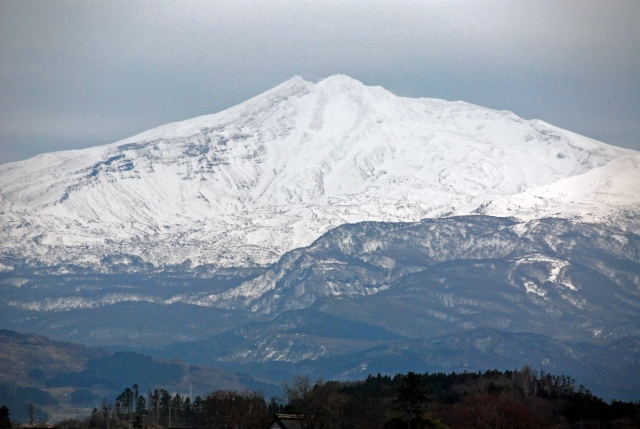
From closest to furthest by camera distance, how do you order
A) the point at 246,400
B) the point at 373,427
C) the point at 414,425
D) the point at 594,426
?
1. the point at 414,425
2. the point at 373,427
3. the point at 594,426
4. the point at 246,400

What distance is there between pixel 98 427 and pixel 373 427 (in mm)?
63560

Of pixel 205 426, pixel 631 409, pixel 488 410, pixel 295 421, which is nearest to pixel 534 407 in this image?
pixel 631 409

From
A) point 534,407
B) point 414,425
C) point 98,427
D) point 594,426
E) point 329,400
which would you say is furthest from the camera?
point 98,427

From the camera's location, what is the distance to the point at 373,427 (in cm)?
13588

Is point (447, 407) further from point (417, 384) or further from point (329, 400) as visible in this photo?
point (417, 384)

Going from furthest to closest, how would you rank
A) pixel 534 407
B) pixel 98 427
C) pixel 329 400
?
→ 1. pixel 98 427
2. pixel 534 407
3. pixel 329 400

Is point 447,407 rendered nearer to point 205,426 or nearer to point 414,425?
point 205,426

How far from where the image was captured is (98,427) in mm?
185250

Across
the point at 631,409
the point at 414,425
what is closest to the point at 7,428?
the point at 414,425

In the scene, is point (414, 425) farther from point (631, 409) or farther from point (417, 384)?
point (631, 409)

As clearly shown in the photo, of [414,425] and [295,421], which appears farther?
[295,421]

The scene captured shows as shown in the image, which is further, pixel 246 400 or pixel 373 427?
pixel 246 400

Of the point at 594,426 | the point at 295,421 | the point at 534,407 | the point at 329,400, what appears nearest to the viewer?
the point at 295,421

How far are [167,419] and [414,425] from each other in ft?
306
